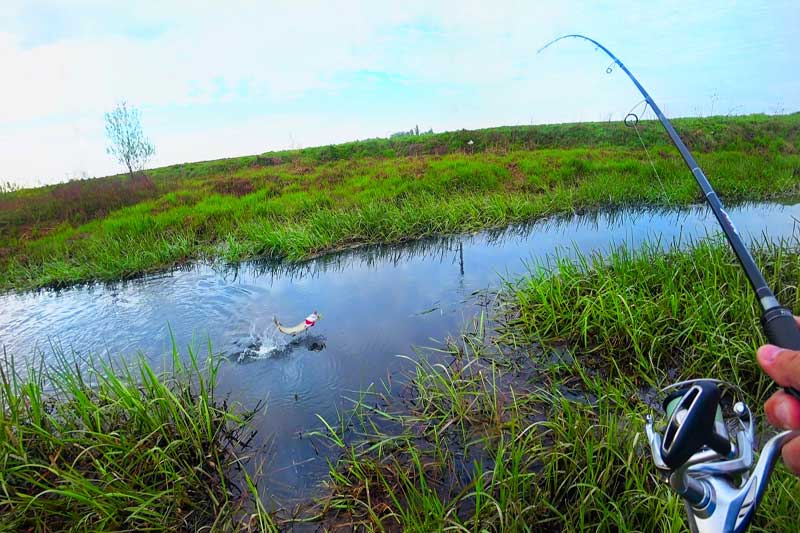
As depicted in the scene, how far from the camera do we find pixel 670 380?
12.2 ft

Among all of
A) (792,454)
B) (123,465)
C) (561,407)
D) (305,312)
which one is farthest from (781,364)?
(305,312)

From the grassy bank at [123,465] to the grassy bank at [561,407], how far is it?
804 mm

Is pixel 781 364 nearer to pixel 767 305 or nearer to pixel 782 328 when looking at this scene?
pixel 782 328

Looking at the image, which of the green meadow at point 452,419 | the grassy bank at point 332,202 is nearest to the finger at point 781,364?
the green meadow at point 452,419

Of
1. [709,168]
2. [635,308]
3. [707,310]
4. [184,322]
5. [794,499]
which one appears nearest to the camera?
[794,499]

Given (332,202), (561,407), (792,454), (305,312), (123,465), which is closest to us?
(792,454)

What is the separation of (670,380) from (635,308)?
2.95 ft

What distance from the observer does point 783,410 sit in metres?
1.15

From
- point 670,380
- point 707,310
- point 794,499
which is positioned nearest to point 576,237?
point 707,310

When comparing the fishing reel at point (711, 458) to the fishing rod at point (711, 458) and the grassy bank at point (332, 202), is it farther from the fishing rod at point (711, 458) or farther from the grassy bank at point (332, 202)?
the grassy bank at point (332, 202)

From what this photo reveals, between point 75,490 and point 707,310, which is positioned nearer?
point 75,490

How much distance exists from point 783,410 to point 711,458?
31 cm

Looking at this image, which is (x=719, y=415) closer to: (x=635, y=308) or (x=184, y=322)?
(x=635, y=308)

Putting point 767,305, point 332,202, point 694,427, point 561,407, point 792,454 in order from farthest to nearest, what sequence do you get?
1. point 332,202
2. point 561,407
3. point 767,305
4. point 792,454
5. point 694,427
